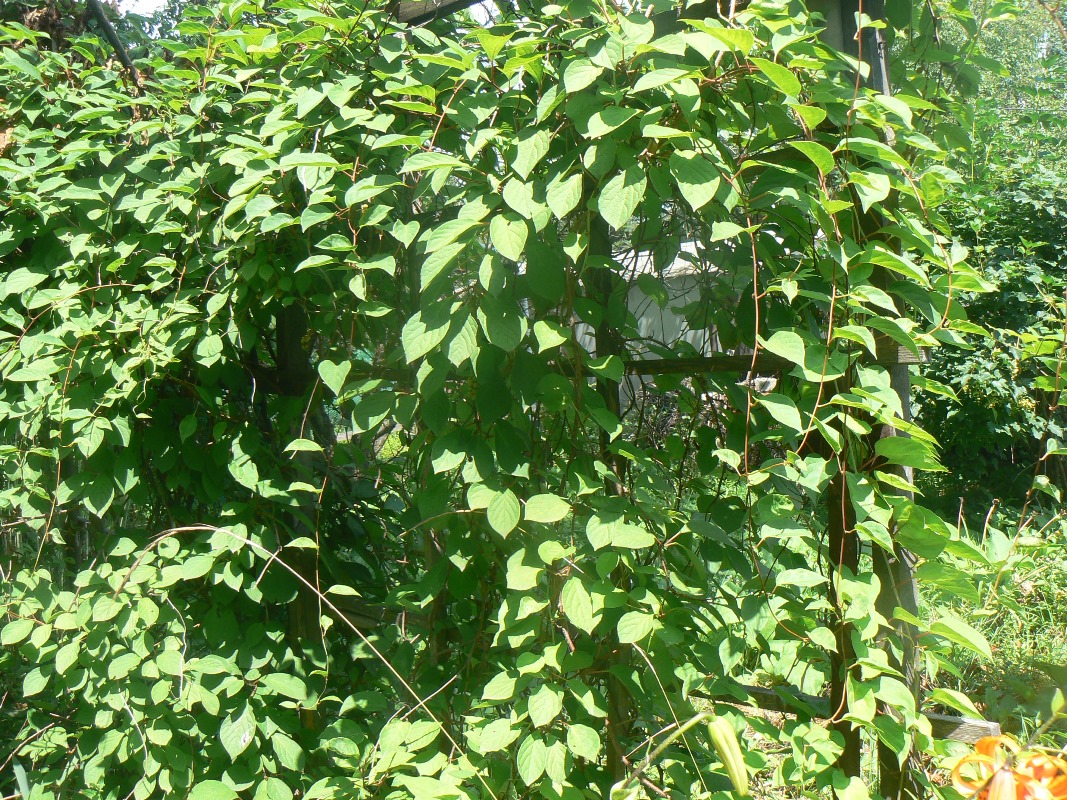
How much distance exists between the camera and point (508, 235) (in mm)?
1223

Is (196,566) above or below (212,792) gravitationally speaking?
above

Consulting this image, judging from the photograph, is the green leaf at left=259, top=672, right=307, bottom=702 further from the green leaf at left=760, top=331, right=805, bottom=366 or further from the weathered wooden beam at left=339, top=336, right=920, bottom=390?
the green leaf at left=760, top=331, right=805, bottom=366

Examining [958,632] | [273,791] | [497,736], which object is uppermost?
[958,632]

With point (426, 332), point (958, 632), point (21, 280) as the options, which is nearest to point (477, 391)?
point (426, 332)

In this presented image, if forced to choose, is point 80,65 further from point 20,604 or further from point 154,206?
point 20,604

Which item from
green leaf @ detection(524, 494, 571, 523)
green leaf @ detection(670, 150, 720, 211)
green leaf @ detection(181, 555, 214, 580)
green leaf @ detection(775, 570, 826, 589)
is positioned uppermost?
green leaf @ detection(670, 150, 720, 211)

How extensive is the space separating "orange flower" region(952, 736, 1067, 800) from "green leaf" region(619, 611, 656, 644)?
1.59 ft

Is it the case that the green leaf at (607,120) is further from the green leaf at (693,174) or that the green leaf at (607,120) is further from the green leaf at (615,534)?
the green leaf at (615,534)

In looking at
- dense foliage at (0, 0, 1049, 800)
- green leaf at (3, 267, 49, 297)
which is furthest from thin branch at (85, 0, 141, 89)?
green leaf at (3, 267, 49, 297)

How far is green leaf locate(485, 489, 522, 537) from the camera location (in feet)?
4.30

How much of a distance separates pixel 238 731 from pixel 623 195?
121 centimetres

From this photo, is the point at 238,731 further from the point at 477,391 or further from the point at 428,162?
the point at 428,162

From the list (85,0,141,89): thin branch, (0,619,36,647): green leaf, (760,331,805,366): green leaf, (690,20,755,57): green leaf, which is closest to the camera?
(690,20,755,57): green leaf

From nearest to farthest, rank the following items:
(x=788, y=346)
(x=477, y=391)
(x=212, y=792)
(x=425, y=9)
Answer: (x=788, y=346)
(x=477, y=391)
(x=212, y=792)
(x=425, y=9)
